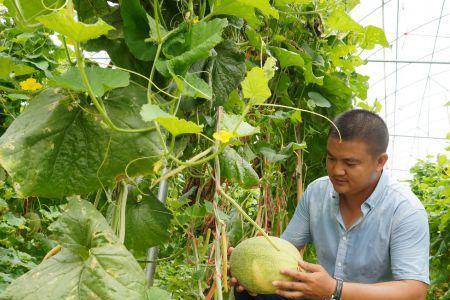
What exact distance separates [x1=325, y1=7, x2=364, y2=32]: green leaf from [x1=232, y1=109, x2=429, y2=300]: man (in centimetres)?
31

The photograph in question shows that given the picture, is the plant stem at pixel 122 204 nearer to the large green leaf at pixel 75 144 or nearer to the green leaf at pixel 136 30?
the large green leaf at pixel 75 144

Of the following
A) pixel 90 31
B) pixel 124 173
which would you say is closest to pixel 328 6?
pixel 124 173

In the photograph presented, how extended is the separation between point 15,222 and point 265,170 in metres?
1.11

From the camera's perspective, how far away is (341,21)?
190 centimetres

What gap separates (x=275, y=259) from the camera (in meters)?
1.34

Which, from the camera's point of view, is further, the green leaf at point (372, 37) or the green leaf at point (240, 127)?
the green leaf at point (372, 37)

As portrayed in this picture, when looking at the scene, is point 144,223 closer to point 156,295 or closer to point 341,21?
point 156,295

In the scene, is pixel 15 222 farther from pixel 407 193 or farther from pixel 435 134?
pixel 435 134

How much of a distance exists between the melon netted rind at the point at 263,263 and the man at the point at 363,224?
0.16m

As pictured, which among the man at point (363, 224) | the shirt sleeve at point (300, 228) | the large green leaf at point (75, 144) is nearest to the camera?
the large green leaf at point (75, 144)

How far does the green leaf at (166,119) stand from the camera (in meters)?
0.74

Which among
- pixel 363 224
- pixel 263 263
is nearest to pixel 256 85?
pixel 263 263

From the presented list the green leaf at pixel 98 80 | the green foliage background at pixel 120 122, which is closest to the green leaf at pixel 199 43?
the green foliage background at pixel 120 122

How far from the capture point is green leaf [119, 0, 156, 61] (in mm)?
964
